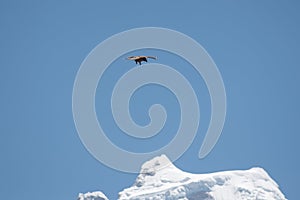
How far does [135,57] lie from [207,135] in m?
16.4

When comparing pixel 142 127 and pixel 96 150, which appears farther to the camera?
→ pixel 142 127

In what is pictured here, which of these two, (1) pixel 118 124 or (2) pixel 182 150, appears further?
(1) pixel 118 124

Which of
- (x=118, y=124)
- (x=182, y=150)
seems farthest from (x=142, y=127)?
(x=182, y=150)

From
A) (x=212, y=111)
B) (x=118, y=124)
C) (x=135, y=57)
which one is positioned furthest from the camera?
(x=118, y=124)

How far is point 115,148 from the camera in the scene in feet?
264

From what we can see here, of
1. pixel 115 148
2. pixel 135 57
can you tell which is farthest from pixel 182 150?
pixel 135 57

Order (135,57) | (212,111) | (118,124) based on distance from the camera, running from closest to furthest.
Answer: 1. (135,57)
2. (212,111)
3. (118,124)

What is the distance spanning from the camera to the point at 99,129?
262 feet

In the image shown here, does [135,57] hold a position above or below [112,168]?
above

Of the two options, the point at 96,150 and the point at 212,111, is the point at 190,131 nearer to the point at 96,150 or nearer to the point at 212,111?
the point at 212,111

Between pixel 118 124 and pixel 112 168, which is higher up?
pixel 118 124

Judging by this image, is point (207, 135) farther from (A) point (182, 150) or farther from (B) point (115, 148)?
(B) point (115, 148)

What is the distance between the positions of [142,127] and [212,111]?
11.2 metres

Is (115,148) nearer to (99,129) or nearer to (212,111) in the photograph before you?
(99,129)
